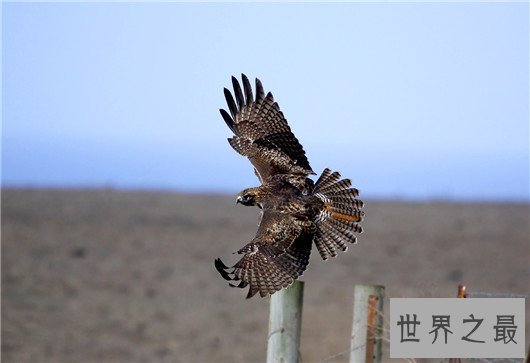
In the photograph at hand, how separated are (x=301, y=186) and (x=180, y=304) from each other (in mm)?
10611

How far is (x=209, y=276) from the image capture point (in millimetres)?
20734

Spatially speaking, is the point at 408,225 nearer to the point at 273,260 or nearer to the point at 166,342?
the point at 166,342

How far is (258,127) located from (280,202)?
113cm

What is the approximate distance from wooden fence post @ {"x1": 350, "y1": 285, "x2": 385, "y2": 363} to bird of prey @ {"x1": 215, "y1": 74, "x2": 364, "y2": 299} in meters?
0.45

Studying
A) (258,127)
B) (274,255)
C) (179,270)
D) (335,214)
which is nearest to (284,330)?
(274,255)

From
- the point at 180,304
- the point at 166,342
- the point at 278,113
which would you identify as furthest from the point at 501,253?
the point at 278,113

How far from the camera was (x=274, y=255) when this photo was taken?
7.77 m

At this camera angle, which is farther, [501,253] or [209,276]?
[501,253]

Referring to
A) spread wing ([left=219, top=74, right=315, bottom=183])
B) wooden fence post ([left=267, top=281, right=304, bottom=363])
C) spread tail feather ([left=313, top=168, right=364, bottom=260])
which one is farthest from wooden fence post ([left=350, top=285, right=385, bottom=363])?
spread wing ([left=219, top=74, right=315, bottom=183])

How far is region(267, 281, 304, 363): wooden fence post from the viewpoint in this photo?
23.2ft

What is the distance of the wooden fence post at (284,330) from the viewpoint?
7.08m

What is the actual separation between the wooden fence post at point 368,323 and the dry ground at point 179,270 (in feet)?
22.6

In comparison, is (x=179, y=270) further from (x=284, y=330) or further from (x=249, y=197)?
(x=284, y=330)

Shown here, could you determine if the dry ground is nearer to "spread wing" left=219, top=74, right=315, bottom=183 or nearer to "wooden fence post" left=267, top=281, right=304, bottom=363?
"spread wing" left=219, top=74, right=315, bottom=183
